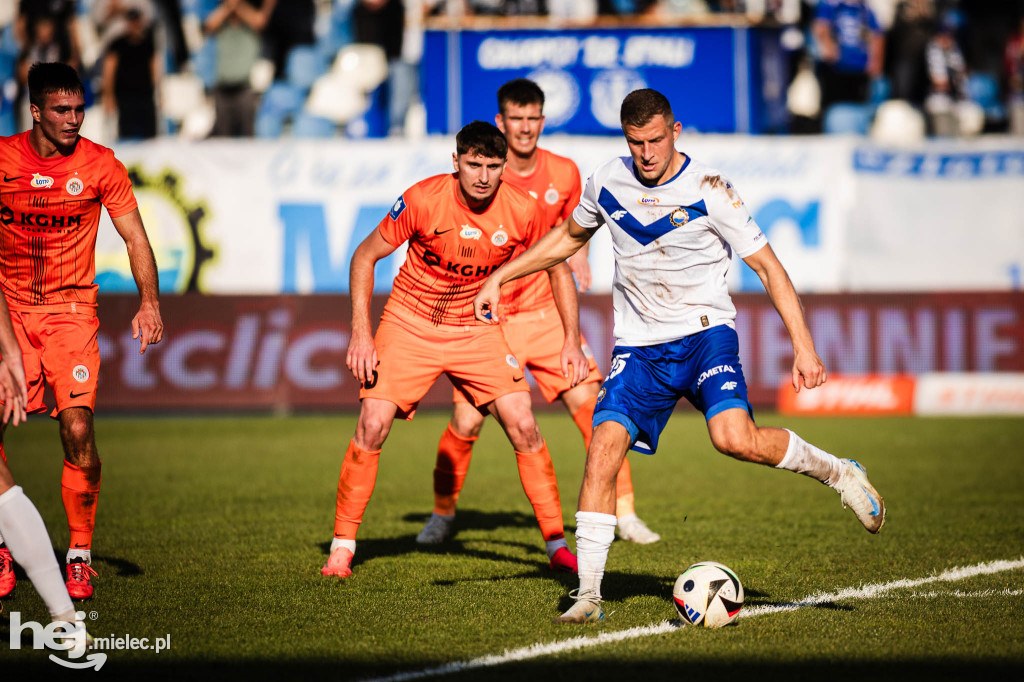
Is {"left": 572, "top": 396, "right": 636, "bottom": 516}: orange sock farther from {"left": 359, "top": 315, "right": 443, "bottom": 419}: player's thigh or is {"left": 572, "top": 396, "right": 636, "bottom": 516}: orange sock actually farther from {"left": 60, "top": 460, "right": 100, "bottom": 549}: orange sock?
{"left": 60, "top": 460, "right": 100, "bottom": 549}: orange sock

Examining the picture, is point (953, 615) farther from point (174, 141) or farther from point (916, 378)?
point (174, 141)

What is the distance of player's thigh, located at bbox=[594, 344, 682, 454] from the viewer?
539 cm

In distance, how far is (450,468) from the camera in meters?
7.46

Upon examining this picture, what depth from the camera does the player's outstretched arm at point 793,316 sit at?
511cm

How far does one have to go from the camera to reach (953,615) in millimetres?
5191

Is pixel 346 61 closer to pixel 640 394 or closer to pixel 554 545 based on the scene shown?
pixel 554 545

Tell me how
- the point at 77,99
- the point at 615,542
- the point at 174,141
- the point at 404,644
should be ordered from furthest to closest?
the point at 174,141 → the point at 615,542 → the point at 77,99 → the point at 404,644

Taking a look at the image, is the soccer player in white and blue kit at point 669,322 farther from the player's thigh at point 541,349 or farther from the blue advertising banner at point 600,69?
the blue advertising banner at point 600,69

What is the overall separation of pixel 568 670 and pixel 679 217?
88.2 inches

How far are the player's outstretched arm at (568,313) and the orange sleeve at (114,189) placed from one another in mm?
2385

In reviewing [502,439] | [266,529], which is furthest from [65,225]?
[502,439]

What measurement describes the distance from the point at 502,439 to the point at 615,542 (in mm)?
6357

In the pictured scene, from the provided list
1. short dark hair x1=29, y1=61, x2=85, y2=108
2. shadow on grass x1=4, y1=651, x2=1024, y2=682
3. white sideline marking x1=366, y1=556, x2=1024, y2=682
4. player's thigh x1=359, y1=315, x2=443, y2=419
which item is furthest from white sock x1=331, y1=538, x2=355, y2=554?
short dark hair x1=29, y1=61, x2=85, y2=108

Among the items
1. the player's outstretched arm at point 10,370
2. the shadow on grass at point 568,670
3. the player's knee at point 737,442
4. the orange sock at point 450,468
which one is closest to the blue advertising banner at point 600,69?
the orange sock at point 450,468
